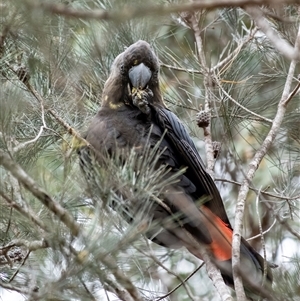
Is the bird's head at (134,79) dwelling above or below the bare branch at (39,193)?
above

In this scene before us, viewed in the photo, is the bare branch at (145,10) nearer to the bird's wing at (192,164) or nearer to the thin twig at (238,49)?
the bird's wing at (192,164)

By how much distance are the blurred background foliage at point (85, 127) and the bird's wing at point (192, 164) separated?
10 cm

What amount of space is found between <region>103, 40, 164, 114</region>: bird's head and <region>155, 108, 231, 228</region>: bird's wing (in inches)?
5.0

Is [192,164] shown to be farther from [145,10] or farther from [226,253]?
[145,10]

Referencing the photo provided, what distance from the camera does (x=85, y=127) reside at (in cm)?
296

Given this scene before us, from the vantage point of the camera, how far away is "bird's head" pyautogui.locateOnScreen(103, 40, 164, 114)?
9.80 ft

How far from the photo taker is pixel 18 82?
244 centimetres

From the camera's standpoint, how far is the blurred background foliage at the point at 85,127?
1658 mm

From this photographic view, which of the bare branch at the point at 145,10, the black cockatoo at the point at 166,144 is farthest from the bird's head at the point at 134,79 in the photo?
the bare branch at the point at 145,10

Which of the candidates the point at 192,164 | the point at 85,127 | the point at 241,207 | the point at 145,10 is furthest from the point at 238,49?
the point at 145,10

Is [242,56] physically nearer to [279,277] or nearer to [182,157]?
[182,157]

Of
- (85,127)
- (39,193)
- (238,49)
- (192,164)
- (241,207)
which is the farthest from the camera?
(238,49)

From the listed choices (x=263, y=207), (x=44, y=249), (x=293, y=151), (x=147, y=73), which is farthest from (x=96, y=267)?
(x=263, y=207)

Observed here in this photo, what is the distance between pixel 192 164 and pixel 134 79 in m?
0.49
